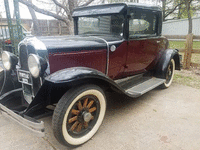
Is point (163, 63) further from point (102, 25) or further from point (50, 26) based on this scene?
point (50, 26)

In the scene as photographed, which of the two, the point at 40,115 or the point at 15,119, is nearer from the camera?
the point at 15,119

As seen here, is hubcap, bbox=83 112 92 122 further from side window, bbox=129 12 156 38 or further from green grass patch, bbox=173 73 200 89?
green grass patch, bbox=173 73 200 89

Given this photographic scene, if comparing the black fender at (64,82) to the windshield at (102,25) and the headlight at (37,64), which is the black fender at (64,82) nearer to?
the headlight at (37,64)

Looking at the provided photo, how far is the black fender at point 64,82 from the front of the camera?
1.76 m

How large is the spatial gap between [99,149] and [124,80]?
1.46 meters

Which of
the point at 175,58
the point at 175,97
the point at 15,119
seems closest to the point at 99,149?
the point at 15,119

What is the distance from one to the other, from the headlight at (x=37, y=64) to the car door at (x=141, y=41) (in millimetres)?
1493

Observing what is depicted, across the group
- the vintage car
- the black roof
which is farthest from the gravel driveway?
the black roof

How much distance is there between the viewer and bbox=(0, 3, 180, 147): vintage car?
1.88 meters

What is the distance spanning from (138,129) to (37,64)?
1576 mm

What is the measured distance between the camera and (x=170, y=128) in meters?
2.37

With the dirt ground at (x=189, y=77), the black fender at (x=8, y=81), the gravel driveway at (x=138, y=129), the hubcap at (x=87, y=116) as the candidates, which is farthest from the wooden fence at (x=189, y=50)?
the black fender at (x=8, y=81)

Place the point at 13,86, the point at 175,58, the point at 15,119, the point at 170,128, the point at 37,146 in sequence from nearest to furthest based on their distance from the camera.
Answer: the point at 15,119
the point at 37,146
the point at 170,128
the point at 13,86
the point at 175,58

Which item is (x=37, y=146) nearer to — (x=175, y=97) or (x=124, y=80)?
(x=124, y=80)
